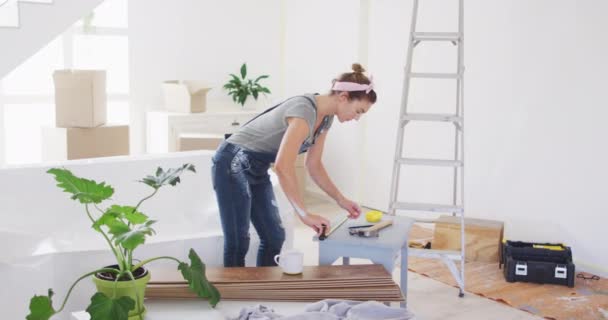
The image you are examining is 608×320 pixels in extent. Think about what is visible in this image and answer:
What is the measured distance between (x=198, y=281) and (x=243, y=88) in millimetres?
4233

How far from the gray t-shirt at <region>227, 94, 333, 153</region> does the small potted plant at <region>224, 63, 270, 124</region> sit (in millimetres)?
3344

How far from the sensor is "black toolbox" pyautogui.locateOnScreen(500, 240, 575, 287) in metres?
4.25

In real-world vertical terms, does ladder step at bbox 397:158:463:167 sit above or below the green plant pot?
above

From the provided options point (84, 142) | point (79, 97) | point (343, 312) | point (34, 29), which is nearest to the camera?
point (343, 312)

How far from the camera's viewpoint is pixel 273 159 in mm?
3168

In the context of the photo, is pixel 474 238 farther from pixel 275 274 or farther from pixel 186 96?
pixel 186 96

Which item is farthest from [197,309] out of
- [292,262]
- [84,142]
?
[84,142]

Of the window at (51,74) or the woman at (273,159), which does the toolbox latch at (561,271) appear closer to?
the woman at (273,159)

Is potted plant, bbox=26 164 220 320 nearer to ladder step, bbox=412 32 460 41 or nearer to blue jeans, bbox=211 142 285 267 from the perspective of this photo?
blue jeans, bbox=211 142 285 267

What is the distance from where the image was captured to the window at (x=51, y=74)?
229 inches

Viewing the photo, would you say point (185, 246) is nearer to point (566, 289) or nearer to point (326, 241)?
point (326, 241)

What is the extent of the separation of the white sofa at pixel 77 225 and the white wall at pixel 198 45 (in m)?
2.17

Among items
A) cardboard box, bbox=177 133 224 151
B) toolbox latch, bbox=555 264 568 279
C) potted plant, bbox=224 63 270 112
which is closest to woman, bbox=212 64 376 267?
toolbox latch, bbox=555 264 568 279

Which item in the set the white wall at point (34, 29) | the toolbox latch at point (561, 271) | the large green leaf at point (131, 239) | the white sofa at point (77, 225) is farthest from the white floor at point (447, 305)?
the white wall at point (34, 29)
